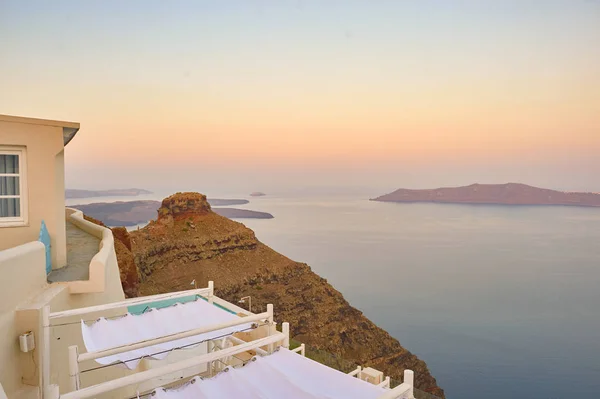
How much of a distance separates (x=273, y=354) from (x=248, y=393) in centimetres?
70

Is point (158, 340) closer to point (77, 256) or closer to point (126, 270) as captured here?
point (77, 256)

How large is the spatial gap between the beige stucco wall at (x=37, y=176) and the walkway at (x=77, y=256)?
0.63 meters

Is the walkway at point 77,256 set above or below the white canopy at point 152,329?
above

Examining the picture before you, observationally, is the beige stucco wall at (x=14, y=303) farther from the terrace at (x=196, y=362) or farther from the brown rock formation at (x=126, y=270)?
the brown rock formation at (x=126, y=270)

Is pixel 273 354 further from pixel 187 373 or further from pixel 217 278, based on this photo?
pixel 217 278

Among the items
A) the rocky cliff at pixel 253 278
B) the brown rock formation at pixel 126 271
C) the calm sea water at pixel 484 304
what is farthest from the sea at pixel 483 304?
the brown rock formation at pixel 126 271

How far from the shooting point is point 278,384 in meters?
3.99

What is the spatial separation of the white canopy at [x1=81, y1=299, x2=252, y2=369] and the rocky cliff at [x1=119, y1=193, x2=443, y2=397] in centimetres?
5227

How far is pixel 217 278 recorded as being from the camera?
2566 inches

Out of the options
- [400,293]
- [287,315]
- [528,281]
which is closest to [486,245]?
[528,281]

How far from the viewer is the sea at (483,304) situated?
286ft

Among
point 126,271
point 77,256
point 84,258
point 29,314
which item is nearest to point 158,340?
point 29,314

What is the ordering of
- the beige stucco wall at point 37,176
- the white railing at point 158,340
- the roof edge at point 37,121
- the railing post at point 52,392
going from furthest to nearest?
the beige stucco wall at point 37,176 → the roof edge at point 37,121 → the white railing at point 158,340 → the railing post at point 52,392

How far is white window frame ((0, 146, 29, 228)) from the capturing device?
709 cm
